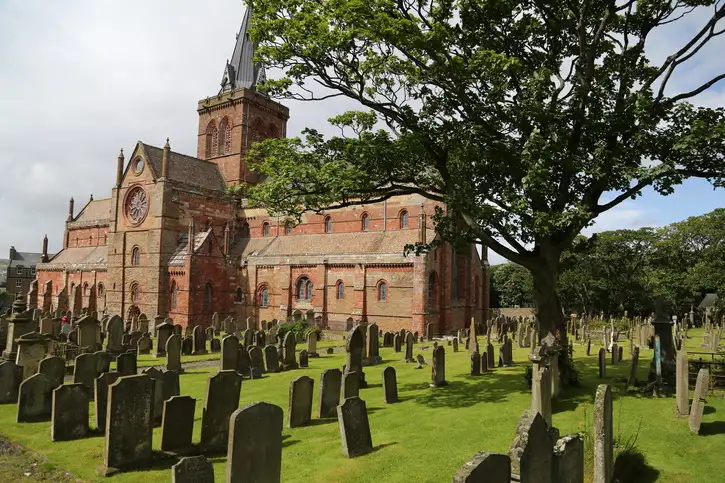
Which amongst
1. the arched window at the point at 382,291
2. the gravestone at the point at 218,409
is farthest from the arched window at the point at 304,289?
the gravestone at the point at 218,409

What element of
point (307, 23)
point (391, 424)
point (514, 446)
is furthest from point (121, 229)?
point (514, 446)

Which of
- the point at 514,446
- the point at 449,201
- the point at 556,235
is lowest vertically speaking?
the point at 514,446

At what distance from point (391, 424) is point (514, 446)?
5114 millimetres

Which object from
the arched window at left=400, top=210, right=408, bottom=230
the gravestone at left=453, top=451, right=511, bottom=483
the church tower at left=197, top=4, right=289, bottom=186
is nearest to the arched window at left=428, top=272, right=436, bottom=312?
the arched window at left=400, top=210, right=408, bottom=230

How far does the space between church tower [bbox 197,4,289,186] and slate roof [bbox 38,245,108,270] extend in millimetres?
12675

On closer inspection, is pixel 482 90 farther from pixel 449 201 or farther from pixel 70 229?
pixel 70 229

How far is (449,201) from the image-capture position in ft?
36.3

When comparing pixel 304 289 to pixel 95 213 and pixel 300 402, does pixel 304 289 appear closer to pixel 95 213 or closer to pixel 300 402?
pixel 300 402

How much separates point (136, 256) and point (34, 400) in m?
29.2

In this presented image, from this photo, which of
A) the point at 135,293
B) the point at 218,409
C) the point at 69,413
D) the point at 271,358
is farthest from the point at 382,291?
the point at 69,413

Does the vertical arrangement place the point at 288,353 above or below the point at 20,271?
below

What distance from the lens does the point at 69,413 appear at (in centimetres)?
883

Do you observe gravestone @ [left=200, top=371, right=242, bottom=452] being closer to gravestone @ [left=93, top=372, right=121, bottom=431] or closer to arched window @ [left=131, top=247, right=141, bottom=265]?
gravestone @ [left=93, top=372, right=121, bottom=431]

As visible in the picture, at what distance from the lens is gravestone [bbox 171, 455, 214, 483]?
5117 millimetres
